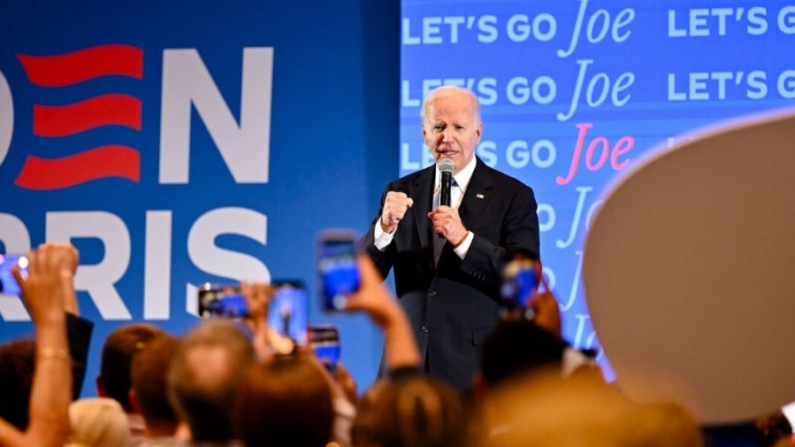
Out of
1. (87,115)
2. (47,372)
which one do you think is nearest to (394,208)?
(47,372)

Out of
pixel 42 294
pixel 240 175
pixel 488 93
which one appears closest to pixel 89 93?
pixel 240 175

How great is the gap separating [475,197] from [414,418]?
2367mm

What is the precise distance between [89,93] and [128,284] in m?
0.97

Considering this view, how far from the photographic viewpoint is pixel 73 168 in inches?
244

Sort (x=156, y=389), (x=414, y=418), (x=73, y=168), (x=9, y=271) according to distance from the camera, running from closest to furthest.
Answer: (x=414, y=418), (x=156, y=389), (x=9, y=271), (x=73, y=168)

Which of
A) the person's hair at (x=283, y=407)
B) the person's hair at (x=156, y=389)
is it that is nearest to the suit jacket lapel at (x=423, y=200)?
the person's hair at (x=156, y=389)

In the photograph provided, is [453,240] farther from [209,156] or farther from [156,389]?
[209,156]

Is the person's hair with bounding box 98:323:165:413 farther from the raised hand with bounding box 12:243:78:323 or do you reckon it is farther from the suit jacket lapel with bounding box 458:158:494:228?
the suit jacket lapel with bounding box 458:158:494:228

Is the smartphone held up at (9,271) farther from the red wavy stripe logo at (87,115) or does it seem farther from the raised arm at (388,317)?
the red wavy stripe logo at (87,115)

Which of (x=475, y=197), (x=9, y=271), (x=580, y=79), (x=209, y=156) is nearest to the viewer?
(x=9, y=271)

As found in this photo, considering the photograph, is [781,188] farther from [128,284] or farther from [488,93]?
[128,284]

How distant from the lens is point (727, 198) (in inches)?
77.1

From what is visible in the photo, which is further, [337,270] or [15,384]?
[15,384]

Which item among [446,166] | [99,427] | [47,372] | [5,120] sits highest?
[5,120]
